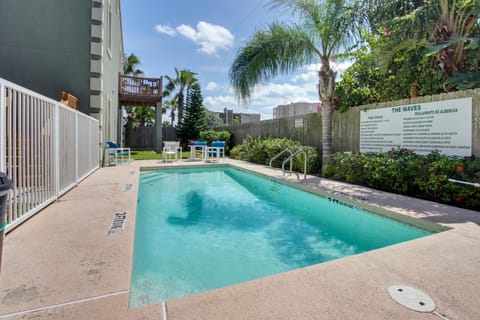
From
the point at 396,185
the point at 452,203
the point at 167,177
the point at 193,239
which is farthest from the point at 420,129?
the point at 167,177

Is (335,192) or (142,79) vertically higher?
(142,79)

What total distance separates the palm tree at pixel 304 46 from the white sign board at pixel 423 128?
1.20m

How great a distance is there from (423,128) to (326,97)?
2.51 meters

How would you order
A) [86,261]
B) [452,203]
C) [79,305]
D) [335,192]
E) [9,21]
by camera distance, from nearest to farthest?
[79,305] → [86,261] → [452,203] → [335,192] → [9,21]

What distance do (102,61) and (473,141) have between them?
9513 mm

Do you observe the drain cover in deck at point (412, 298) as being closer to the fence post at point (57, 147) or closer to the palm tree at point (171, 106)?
the fence post at point (57, 147)

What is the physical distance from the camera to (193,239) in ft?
11.9

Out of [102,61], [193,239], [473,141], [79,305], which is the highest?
[102,61]

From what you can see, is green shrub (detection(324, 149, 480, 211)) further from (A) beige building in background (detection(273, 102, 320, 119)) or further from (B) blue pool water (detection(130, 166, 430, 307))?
(A) beige building in background (detection(273, 102, 320, 119))

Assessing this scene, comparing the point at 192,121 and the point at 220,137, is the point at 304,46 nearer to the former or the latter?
the point at 220,137

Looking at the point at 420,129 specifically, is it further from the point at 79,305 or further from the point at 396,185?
the point at 79,305

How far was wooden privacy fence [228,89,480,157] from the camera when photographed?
180 inches

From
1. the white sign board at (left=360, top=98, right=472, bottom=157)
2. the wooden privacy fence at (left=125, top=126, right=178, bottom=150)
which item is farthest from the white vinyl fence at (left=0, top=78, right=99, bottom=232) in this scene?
the wooden privacy fence at (left=125, top=126, right=178, bottom=150)

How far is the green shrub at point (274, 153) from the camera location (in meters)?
7.87
